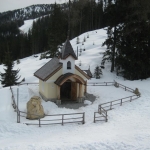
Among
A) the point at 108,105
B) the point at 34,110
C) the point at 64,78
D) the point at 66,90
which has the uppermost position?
the point at 64,78

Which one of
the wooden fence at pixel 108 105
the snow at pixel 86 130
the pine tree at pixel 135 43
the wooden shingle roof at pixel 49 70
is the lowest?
the snow at pixel 86 130

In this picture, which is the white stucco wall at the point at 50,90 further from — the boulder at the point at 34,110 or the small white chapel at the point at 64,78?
the boulder at the point at 34,110

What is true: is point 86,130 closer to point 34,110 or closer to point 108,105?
point 34,110

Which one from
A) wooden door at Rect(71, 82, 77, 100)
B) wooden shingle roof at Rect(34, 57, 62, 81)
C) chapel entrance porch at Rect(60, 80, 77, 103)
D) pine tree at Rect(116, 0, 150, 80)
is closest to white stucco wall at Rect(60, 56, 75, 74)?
wooden shingle roof at Rect(34, 57, 62, 81)

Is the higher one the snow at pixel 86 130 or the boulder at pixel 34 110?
the boulder at pixel 34 110

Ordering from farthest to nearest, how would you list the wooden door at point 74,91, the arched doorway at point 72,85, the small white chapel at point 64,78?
the wooden door at point 74,91
the small white chapel at point 64,78
the arched doorway at point 72,85

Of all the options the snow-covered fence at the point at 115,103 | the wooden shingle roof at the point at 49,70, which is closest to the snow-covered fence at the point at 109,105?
the snow-covered fence at the point at 115,103

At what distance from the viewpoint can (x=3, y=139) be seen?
1481 centimetres

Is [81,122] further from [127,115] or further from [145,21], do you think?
[145,21]

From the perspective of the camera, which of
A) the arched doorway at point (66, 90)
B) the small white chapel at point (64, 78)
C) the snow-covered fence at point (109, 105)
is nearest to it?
the snow-covered fence at point (109, 105)

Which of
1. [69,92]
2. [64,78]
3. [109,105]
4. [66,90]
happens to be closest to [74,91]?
[69,92]

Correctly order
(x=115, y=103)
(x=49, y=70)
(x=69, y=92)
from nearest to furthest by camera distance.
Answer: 1. (x=115, y=103)
2. (x=49, y=70)
3. (x=69, y=92)

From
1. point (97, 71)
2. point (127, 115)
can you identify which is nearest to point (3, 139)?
point (127, 115)

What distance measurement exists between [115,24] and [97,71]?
8.12m
